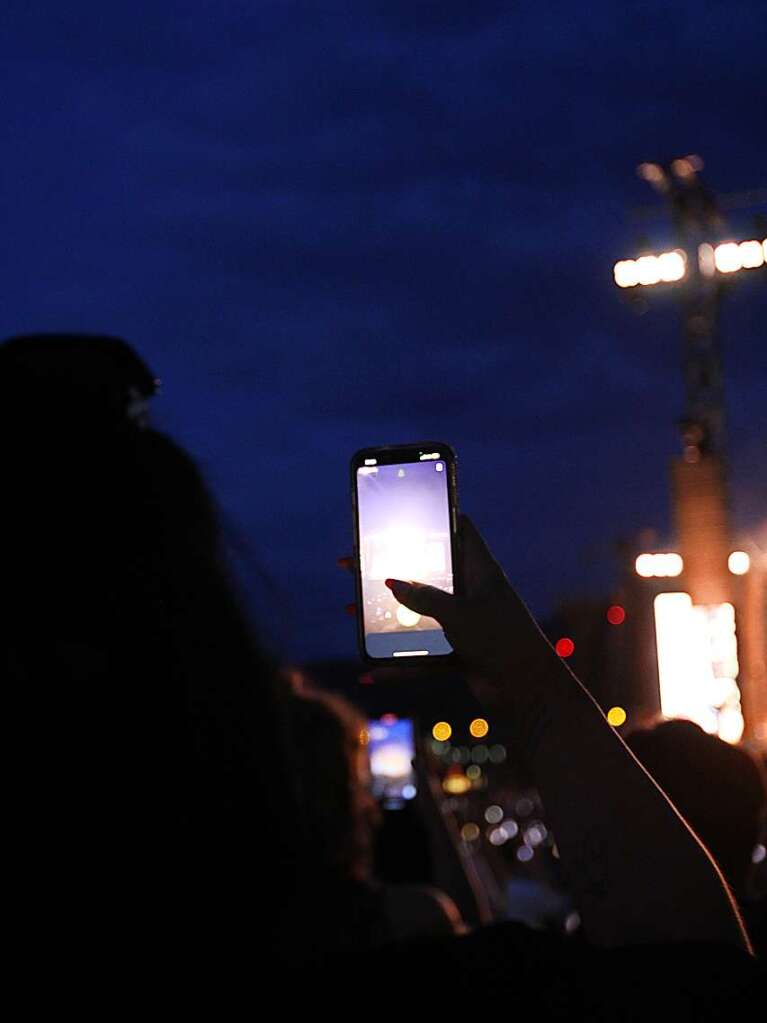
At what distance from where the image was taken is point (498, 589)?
6.82 ft

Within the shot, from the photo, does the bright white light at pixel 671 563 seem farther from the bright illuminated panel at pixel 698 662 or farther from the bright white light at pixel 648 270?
the bright white light at pixel 648 270

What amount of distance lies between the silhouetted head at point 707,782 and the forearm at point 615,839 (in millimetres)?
1691

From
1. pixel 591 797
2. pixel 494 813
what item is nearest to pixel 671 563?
pixel 591 797

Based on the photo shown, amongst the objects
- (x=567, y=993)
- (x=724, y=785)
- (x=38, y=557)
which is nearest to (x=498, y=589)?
(x=567, y=993)

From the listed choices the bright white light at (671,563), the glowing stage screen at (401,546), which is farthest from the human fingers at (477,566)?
the bright white light at (671,563)

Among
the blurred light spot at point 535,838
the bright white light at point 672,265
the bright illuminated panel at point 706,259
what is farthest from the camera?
the blurred light spot at point 535,838

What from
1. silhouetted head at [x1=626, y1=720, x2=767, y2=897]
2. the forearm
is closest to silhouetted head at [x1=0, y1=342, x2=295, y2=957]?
the forearm

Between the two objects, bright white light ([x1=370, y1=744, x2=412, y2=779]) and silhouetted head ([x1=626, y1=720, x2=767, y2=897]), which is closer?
silhouetted head ([x1=626, y1=720, x2=767, y2=897])

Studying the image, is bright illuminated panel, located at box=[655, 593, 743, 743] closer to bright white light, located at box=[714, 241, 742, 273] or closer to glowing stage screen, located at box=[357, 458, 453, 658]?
bright white light, located at box=[714, 241, 742, 273]

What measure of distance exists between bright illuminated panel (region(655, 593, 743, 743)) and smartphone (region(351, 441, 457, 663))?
19690 mm

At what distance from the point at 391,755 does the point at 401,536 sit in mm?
11536

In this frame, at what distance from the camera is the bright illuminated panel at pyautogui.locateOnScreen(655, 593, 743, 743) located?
2177 cm

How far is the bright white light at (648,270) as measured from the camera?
77.7 ft

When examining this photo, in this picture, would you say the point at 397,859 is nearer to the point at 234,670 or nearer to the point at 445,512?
the point at 445,512
